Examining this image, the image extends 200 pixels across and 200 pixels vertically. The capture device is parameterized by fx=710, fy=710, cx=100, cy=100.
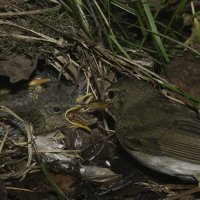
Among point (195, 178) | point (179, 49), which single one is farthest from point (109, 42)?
point (195, 178)

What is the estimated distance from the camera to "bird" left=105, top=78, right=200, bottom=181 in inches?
224

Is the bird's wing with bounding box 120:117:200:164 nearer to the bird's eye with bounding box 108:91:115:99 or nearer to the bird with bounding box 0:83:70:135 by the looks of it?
the bird's eye with bounding box 108:91:115:99

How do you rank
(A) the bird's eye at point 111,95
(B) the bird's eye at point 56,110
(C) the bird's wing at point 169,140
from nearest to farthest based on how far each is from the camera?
(C) the bird's wing at point 169,140
(A) the bird's eye at point 111,95
(B) the bird's eye at point 56,110

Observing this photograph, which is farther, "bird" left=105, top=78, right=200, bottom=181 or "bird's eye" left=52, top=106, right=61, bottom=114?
"bird's eye" left=52, top=106, right=61, bottom=114

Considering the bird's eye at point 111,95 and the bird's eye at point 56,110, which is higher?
the bird's eye at point 111,95

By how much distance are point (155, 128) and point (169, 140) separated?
0.65 feet

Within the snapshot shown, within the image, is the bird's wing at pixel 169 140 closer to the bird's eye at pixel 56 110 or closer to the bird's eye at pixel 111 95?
the bird's eye at pixel 111 95

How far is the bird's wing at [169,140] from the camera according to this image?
5629 mm

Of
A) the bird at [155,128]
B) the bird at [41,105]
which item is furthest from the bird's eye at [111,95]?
the bird at [41,105]

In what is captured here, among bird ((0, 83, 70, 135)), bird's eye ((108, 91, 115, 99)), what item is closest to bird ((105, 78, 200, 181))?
bird's eye ((108, 91, 115, 99))

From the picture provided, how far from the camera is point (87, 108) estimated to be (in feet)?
21.0

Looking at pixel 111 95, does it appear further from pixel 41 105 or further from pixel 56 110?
pixel 41 105

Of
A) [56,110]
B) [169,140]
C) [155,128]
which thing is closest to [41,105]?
[56,110]

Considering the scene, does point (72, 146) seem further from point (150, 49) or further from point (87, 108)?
point (150, 49)
